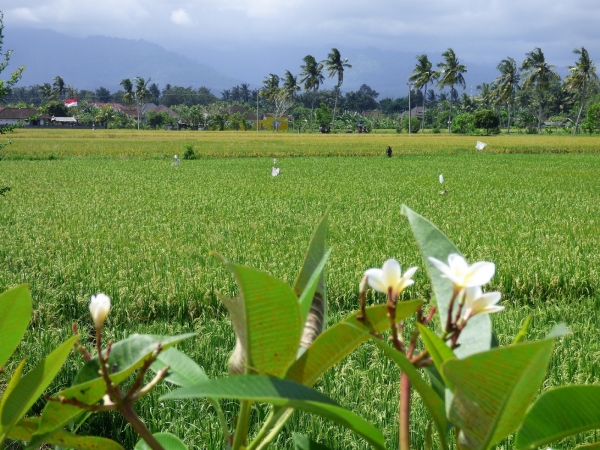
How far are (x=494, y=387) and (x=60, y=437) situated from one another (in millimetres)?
555

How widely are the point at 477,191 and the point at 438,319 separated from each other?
1211cm

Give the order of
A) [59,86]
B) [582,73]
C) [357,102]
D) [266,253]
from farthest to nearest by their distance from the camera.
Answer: [357,102]
[59,86]
[582,73]
[266,253]

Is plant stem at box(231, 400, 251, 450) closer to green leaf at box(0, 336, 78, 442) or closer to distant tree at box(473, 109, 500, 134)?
green leaf at box(0, 336, 78, 442)

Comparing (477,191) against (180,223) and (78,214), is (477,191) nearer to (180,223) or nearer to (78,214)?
(180,223)

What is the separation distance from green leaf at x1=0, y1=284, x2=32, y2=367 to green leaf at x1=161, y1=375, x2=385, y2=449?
24 centimetres

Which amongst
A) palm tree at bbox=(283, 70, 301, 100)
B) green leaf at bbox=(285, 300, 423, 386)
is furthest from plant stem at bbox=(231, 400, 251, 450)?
palm tree at bbox=(283, 70, 301, 100)

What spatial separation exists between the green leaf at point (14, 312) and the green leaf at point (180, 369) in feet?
0.62

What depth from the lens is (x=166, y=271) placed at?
204 inches

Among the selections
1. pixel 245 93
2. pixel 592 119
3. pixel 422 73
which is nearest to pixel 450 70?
pixel 422 73

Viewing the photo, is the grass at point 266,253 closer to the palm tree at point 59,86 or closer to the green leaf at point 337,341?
the green leaf at point 337,341

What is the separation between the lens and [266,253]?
6.05 metres

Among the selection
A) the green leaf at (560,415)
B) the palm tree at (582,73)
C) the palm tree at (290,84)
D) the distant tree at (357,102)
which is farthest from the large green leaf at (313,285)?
the distant tree at (357,102)

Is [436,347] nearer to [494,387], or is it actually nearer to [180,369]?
[494,387]

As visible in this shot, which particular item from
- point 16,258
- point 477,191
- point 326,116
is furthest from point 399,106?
point 16,258
